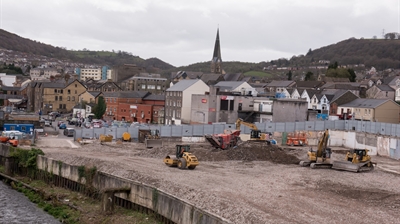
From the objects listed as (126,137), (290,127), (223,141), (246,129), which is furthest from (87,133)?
(290,127)

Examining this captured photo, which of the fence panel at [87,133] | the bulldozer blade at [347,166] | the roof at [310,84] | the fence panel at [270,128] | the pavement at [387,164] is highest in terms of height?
the roof at [310,84]

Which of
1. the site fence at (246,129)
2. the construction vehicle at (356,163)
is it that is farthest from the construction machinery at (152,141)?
the construction vehicle at (356,163)

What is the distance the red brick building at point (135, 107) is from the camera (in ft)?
274

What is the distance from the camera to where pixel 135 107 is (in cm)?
8500

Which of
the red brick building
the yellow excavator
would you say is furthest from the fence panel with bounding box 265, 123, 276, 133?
the red brick building

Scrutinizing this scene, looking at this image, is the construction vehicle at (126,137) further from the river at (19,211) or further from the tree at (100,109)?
the tree at (100,109)

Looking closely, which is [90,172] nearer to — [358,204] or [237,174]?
[237,174]

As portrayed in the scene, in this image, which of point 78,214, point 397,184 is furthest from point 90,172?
point 397,184

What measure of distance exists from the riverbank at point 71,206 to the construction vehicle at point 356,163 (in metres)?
17.3

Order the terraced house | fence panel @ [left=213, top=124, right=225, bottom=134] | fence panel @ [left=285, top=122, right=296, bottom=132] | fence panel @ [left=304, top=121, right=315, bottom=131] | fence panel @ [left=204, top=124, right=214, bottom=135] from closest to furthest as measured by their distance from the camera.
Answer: fence panel @ [left=204, top=124, right=214, bottom=135] < fence panel @ [left=213, top=124, right=225, bottom=134] < fence panel @ [left=285, top=122, right=296, bottom=132] < fence panel @ [left=304, top=121, right=315, bottom=131] < the terraced house

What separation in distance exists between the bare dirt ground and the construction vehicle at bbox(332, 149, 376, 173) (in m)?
0.70

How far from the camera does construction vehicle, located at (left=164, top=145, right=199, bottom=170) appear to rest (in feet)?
106

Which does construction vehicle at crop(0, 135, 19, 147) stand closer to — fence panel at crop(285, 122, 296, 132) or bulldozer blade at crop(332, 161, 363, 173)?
bulldozer blade at crop(332, 161, 363, 173)

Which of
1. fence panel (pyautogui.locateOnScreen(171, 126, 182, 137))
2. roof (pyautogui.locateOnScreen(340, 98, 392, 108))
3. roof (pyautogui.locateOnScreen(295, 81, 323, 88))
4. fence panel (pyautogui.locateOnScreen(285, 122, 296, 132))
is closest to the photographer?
fence panel (pyautogui.locateOnScreen(171, 126, 182, 137))
